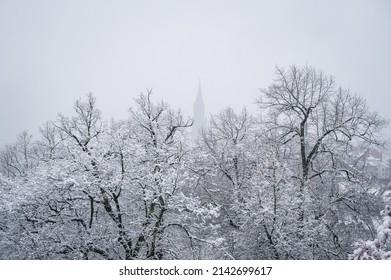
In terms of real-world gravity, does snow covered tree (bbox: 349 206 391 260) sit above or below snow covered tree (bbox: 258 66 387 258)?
below

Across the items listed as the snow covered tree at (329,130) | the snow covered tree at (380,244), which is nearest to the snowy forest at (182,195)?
the snow covered tree at (329,130)

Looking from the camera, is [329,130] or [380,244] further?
[329,130]

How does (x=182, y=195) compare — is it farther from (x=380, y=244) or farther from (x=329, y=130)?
(x=329, y=130)

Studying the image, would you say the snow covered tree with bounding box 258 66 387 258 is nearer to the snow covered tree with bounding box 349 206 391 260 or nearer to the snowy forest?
the snowy forest

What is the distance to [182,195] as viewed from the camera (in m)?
8.16

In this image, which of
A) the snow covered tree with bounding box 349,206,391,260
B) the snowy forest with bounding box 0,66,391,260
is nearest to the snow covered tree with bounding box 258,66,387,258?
the snowy forest with bounding box 0,66,391,260

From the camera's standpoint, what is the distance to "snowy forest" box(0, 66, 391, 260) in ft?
26.2

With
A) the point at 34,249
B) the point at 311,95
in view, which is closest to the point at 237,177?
the point at 311,95

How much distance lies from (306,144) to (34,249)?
1210 centimetres

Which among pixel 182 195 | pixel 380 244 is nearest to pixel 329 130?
pixel 182 195

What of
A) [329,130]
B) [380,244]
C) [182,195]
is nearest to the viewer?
[380,244]

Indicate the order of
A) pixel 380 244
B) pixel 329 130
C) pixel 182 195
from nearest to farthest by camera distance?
pixel 380 244
pixel 182 195
pixel 329 130

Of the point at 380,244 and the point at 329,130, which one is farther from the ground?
the point at 329,130

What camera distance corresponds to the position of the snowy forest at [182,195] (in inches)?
314
